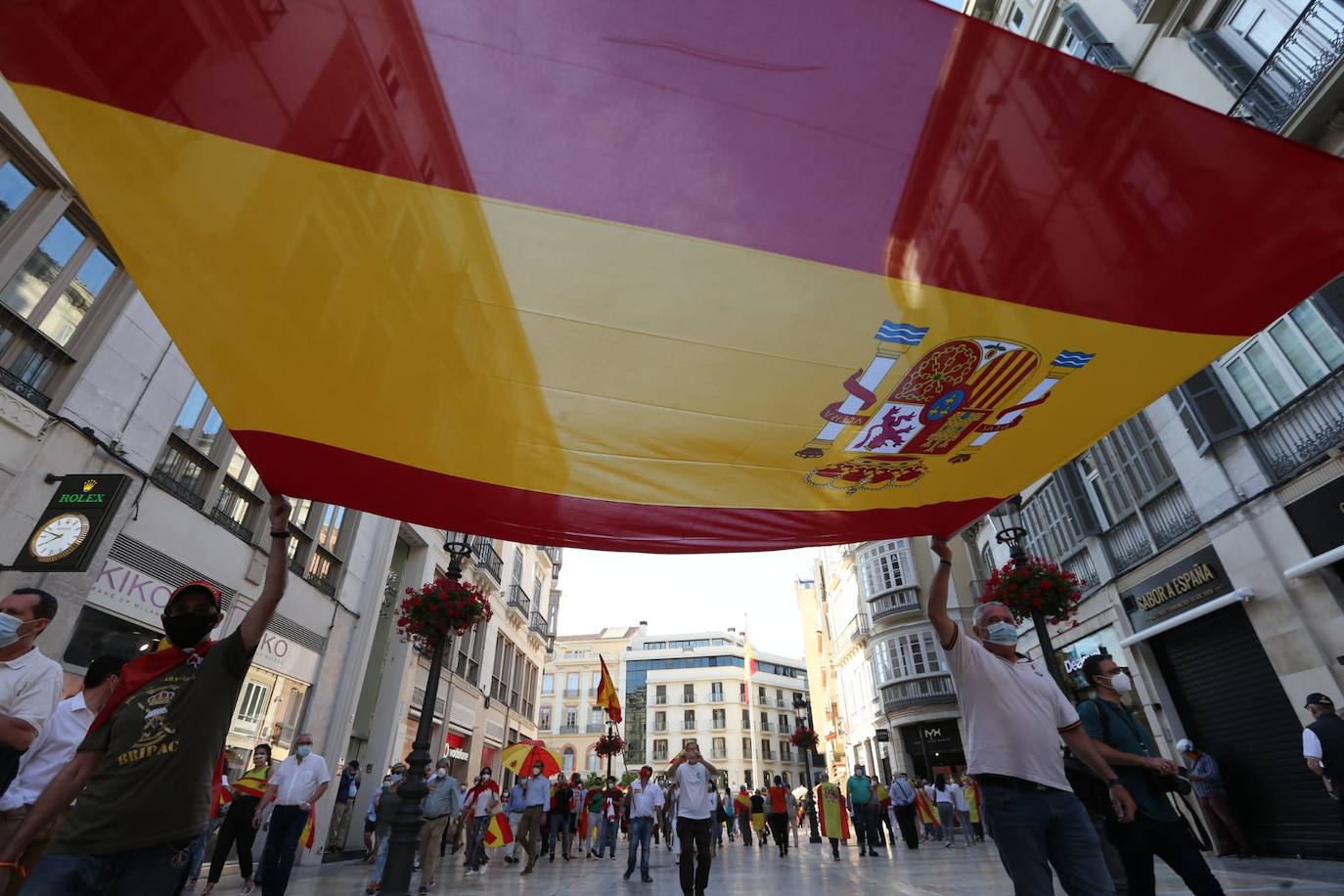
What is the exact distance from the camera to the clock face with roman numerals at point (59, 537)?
7.45 meters

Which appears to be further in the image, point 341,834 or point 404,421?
point 341,834

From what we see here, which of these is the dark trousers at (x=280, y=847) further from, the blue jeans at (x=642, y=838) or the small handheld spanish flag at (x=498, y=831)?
the small handheld spanish flag at (x=498, y=831)

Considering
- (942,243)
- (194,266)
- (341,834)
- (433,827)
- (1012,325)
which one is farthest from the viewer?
(341,834)

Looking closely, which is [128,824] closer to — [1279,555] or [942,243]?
[942,243]

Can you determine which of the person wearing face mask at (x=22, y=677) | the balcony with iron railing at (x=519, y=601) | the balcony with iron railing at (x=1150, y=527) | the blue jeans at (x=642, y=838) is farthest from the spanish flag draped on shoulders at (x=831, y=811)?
the balcony with iron railing at (x=519, y=601)

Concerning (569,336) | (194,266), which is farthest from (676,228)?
(194,266)

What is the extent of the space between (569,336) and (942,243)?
1.65 meters

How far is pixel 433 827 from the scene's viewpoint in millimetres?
9828

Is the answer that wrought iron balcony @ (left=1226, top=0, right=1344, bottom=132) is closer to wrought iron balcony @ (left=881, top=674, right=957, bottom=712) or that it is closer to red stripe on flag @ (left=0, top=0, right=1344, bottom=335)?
red stripe on flag @ (left=0, top=0, right=1344, bottom=335)

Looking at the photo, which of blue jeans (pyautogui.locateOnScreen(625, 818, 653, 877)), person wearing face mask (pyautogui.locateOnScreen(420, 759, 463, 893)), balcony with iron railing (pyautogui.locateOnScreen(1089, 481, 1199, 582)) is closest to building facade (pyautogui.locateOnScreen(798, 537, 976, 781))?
balcony with iron railing (pyautogui.locateOnScreen(1089, 481, 1199, 582))

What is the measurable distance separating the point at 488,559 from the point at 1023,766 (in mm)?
22687

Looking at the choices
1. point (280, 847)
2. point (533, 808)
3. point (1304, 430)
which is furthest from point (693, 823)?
point (1304, 430)

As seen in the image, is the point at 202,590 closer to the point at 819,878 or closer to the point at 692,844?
the point at 692,844

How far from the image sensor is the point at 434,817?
396 inches
